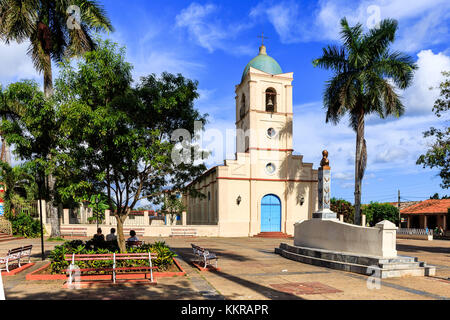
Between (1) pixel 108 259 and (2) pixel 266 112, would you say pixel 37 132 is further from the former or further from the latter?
(2) pixel 266 112

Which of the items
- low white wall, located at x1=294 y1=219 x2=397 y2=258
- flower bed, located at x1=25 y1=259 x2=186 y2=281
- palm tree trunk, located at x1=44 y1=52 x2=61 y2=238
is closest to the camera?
flower bed, located at x1=25 y1=259 x2=186 y2=281

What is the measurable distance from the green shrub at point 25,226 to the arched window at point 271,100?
21.3 meters

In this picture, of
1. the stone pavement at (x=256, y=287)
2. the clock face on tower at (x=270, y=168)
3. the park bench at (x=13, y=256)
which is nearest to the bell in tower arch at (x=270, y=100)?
the clock face on tower at (x=270, y=168)

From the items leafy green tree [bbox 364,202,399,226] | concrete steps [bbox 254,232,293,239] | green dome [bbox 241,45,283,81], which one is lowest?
leafy green tree [bbox 364,202,399,226]

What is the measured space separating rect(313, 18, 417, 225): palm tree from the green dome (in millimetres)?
7729

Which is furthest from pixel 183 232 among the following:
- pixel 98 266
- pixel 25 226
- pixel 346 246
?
pixel 98 266

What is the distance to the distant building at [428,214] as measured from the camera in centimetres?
4381

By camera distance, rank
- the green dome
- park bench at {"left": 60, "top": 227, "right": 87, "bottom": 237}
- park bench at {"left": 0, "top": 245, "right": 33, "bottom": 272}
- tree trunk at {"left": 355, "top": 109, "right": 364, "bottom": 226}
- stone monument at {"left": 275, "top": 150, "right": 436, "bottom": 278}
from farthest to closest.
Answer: the green dome
park bench at {"left": 60, "top": 227, "right": 87, "bottom": 237}
tree trunk at {"left": 355, "top": 109, "right": 364, "bottom": 226}
park bench at {"left": 0, "top": 245, "right": 33, "bottom": 272}
stone monument at {"left": 275, "top": 150, "right": 436, "bottom": 278}

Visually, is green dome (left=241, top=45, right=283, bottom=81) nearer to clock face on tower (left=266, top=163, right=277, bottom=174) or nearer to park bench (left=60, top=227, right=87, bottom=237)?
clock face on tower (left=266, top=163, right=277, bottom=174)

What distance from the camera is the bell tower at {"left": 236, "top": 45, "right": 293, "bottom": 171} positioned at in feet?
100

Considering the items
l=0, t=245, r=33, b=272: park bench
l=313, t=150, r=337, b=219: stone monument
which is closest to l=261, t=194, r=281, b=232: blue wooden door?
l=313, t=150, r=337, b=219: stone monument

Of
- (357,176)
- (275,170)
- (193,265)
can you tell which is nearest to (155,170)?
(193,265)

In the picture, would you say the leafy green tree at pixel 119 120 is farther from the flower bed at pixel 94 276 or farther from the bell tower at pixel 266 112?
the bell tower at pixel 266 112

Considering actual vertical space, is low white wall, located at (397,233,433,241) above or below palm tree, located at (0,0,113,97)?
below
